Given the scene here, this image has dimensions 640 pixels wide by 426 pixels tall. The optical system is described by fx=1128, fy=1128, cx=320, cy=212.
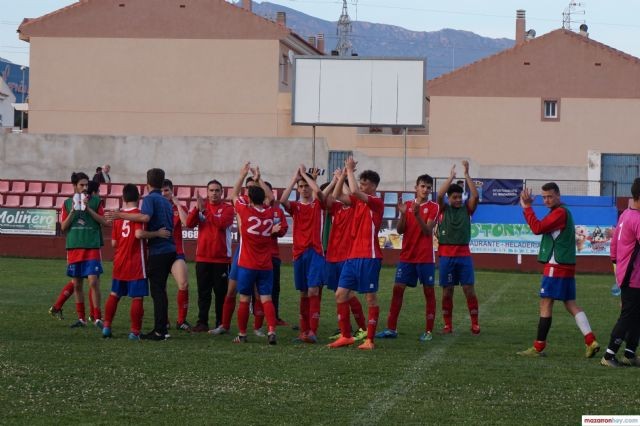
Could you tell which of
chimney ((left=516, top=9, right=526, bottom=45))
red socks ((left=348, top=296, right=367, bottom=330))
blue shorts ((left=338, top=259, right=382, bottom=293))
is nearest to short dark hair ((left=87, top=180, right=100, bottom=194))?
red socks ((left=348, top=296, right=367, bottom=330))

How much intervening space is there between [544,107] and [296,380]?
158ft

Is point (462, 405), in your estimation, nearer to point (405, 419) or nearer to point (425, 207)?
point (405, 419)

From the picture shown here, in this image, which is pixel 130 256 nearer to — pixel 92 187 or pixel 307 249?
pixel 92 187

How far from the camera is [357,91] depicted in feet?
130

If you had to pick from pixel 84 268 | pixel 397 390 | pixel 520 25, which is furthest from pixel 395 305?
pixel 520 25

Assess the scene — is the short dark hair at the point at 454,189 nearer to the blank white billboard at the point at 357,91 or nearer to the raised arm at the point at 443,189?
the raised arm at the point at 443,189

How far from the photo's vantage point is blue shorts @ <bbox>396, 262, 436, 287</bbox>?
14.5 m

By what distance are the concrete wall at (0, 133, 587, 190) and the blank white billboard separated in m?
5.71

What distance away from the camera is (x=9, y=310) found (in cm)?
1659

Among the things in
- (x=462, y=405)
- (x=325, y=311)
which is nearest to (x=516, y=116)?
(x=325, y=311)

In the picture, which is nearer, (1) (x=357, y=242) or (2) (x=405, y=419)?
(2) (x=405, y=419)

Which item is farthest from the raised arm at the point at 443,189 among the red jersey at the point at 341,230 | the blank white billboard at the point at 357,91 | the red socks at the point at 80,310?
the blank white billboard at the point at 357,91

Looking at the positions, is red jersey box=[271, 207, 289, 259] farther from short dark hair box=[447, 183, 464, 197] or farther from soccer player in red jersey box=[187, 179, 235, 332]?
short dark hair box=[447, 183, 464, 197]

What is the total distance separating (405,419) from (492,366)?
3.30 m
